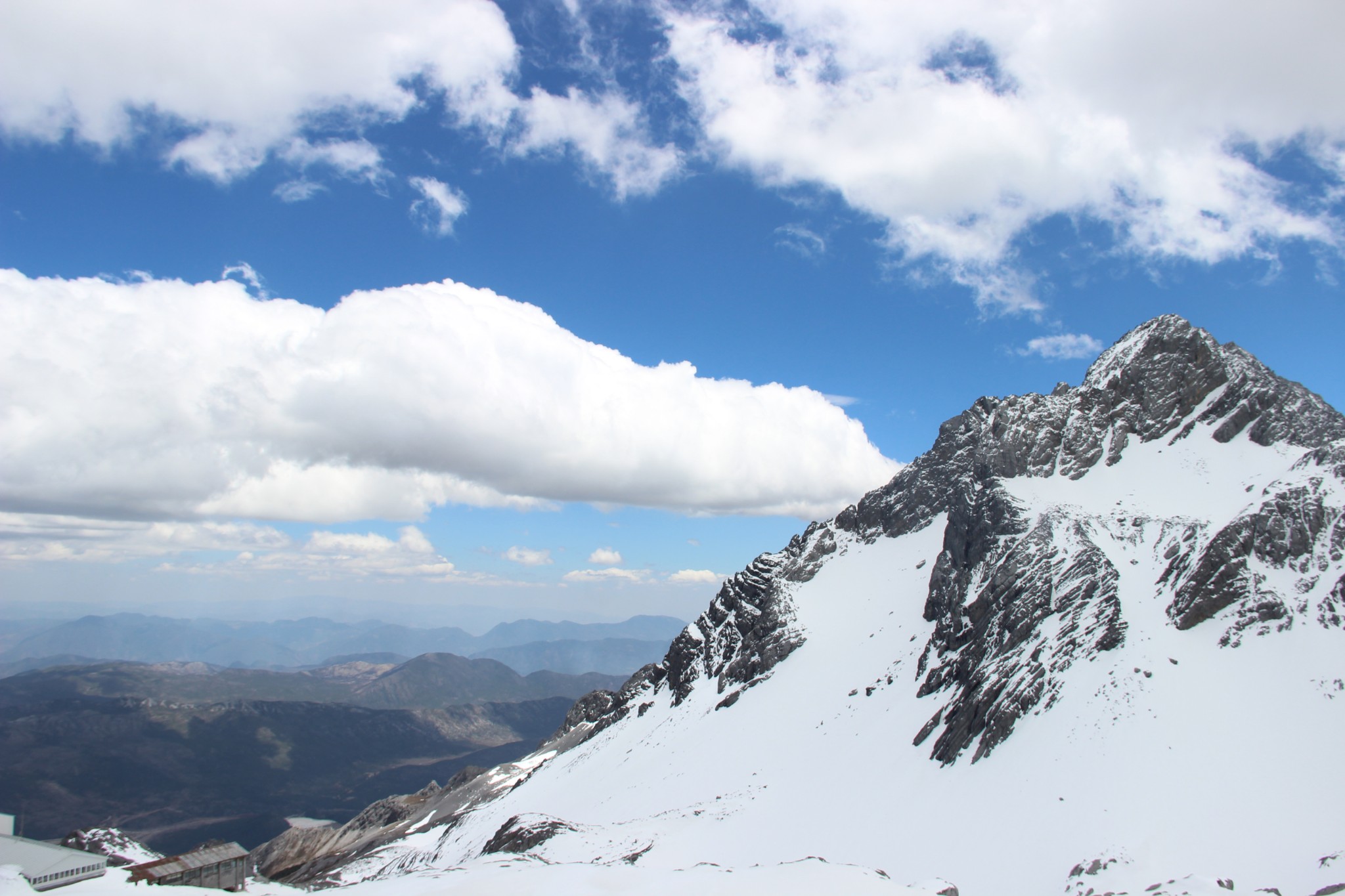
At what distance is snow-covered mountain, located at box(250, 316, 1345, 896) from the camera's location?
3950 cm

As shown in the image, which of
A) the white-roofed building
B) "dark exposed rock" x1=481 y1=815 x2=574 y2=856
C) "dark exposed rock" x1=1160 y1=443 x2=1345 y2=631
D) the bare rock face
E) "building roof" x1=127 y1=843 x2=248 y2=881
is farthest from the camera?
"dark exposed rock" x1=481 y1=815 x2=574 y2=856

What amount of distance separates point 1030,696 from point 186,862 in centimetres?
7578

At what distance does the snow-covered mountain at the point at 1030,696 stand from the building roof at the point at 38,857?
2525 centimetres

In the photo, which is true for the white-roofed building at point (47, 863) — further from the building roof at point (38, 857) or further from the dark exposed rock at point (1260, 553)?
the dark exposed rock at point (1260, 553)

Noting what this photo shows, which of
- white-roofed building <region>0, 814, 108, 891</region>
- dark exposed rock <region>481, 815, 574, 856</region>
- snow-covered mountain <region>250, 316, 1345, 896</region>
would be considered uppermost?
snow-covered mountain <region>250, 316, 1345, 896</region>

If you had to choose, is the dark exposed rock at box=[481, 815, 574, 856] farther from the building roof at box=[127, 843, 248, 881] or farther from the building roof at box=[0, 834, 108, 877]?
the building roof at box=[0, 834, 108, 877]

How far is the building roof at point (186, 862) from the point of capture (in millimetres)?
56219

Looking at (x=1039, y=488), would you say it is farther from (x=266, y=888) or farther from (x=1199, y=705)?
(x=266, y=888)

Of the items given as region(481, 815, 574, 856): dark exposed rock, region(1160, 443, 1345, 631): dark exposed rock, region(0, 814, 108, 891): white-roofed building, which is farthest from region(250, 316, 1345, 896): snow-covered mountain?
→ region(0, 814, 108, 891): white-roofed building

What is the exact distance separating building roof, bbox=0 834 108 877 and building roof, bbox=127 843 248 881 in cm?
410

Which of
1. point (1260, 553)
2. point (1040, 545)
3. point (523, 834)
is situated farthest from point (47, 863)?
point (1260, 553)

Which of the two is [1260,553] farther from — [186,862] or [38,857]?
[38,857]

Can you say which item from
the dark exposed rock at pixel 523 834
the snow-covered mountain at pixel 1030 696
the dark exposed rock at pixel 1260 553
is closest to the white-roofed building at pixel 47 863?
the snow-covered mountain at pixel 1030 696

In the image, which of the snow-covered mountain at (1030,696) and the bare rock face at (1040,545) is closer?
the snow-covered mountain at (1030,696)
